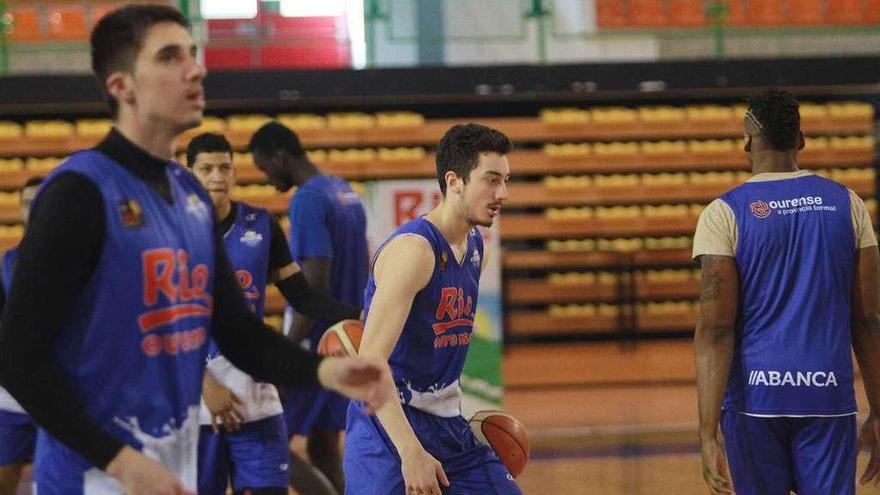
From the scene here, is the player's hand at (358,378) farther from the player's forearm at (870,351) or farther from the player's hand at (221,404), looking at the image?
the player's hand at (221,404)

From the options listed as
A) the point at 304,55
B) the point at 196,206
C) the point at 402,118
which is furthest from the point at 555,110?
the point at 196,206

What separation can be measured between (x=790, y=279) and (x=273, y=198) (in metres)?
10.2

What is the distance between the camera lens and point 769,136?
11.5ft

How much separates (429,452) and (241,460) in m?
1.11

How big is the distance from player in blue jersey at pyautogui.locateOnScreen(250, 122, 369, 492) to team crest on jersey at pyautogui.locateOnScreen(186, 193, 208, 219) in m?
3.12

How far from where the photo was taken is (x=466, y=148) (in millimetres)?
3641

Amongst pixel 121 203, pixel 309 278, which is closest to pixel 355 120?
pixel 309 278

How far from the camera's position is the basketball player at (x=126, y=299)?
201 centimetres

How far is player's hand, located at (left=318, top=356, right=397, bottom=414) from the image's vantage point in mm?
2227

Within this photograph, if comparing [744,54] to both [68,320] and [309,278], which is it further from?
[68,320]

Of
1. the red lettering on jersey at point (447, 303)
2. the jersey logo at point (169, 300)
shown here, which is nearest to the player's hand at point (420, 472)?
the red lettering on jersey at point (447, 303)

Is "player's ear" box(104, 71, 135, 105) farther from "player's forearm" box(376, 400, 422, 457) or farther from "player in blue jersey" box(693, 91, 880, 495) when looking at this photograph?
"player in blue jersey" box(693, 91, 880, 495)

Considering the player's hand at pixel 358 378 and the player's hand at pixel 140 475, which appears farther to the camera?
the player's hand at pixel 358 378

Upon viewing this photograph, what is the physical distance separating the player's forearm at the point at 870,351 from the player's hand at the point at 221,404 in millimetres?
2002
